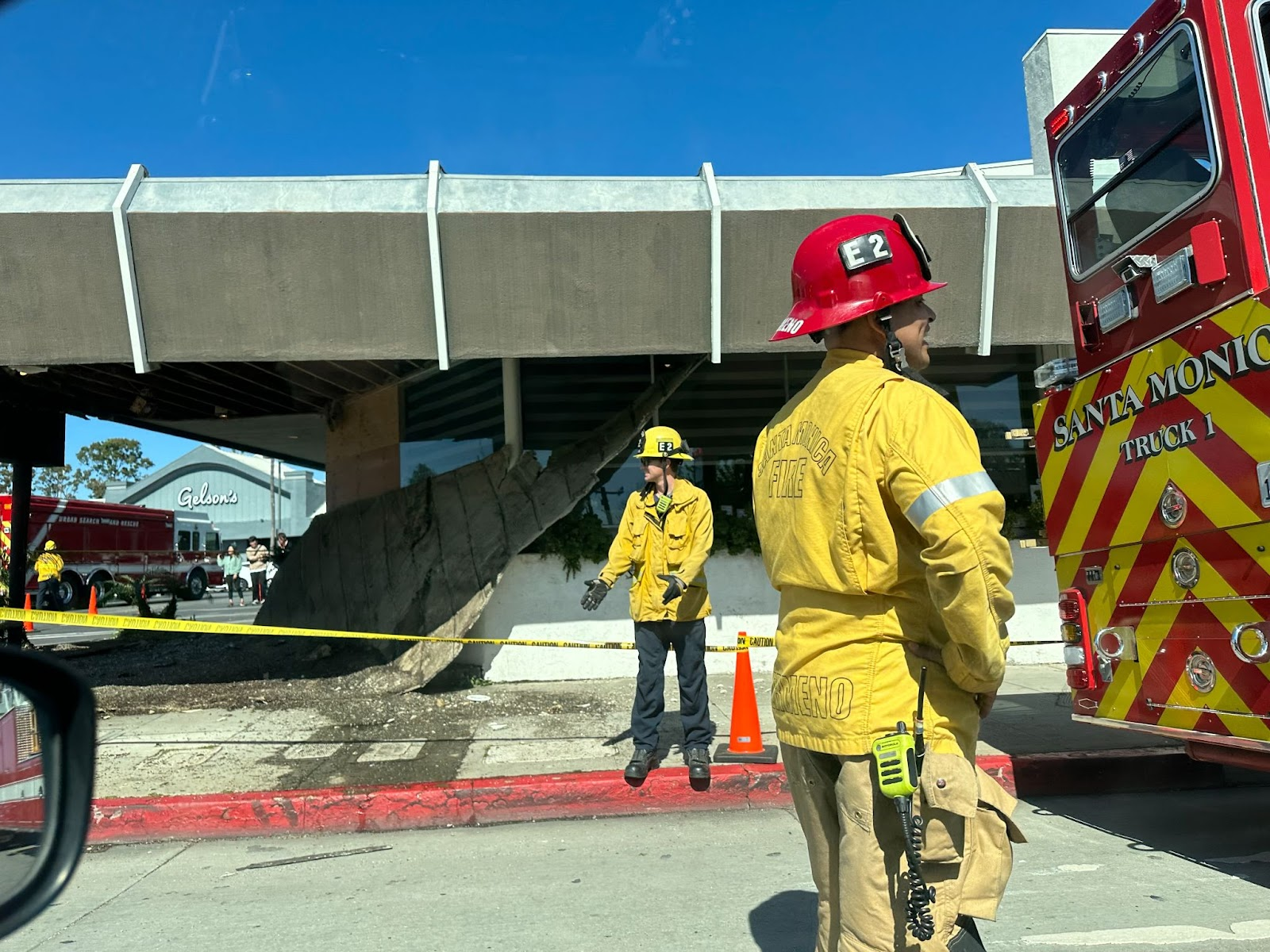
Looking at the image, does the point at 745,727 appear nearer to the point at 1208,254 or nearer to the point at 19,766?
the point at 1208,254

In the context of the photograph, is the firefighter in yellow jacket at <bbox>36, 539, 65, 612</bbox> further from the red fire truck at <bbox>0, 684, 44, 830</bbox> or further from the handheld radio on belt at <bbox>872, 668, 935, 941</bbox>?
the handheld radio on belt at <bbox>872, 668, 935, 941</bbox>

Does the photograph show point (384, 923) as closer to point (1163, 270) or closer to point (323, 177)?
point (1163, 270)

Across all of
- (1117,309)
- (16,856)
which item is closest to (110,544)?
(1117,309)

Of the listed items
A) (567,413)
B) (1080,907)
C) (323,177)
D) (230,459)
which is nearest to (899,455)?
(1080,907)

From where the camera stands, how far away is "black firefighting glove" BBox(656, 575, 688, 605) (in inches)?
217

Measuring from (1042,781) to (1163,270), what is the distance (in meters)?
3.02

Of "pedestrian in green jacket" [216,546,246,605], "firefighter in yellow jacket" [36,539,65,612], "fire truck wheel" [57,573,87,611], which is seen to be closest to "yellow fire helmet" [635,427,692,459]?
"firefighter in yellow jacket" [36,539,65,612]

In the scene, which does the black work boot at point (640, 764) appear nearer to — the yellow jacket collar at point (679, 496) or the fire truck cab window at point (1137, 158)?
the yellow jacket collar at point (679, 496)

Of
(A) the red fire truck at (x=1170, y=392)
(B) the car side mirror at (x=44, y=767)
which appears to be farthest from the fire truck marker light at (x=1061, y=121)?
(B) the car side mirror at (x=44, y=767)

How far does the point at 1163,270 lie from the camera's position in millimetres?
4297

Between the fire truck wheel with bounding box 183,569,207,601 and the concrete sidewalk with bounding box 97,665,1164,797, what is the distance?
93.1 feet

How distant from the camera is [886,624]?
212 centimetres

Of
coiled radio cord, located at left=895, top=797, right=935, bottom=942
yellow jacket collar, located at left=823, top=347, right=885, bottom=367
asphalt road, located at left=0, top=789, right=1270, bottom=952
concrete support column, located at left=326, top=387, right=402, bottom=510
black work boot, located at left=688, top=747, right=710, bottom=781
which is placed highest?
concrete support column, located at left=326, top=387, right=402, bottom=510

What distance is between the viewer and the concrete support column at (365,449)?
35.4 feet
